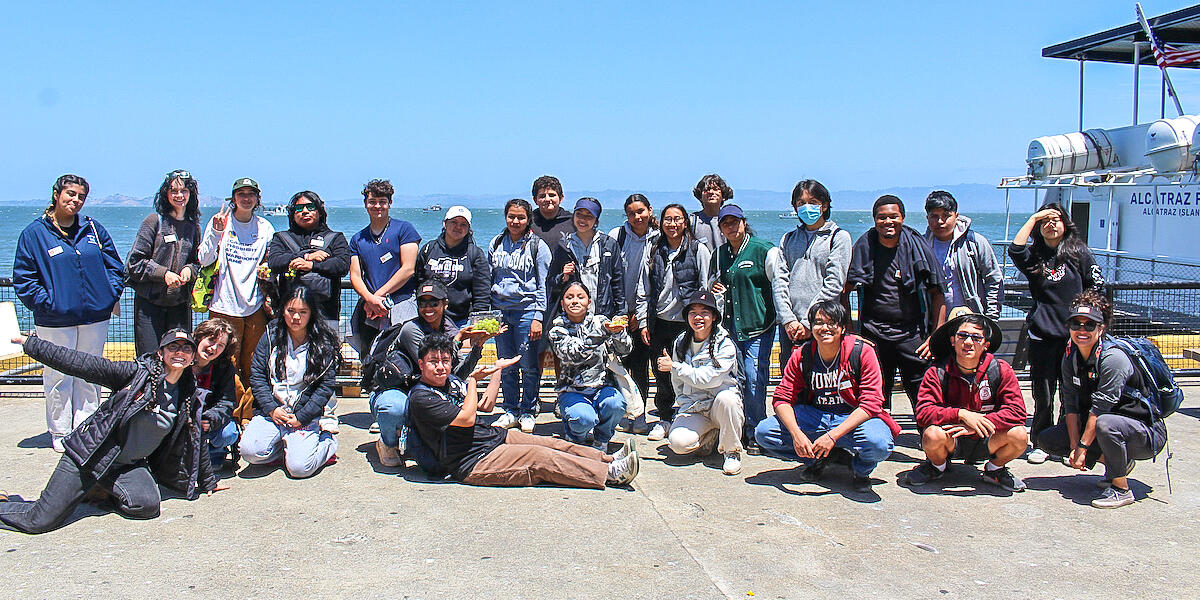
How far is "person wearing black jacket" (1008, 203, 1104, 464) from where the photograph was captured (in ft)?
Result: 18.7

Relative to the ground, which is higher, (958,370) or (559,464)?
(958,370)

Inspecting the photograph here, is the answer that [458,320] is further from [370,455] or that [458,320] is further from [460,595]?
[460,595]

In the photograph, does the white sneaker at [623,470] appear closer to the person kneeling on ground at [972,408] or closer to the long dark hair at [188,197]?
the person kneeling on ground at [972,408]

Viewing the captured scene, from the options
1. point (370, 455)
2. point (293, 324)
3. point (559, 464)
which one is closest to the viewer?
point (559, 464)

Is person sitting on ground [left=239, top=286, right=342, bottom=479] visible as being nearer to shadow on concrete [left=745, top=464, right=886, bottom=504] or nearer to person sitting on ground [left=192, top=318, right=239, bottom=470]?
person sitting on ground [left=192, top=318, right=239, bottom=470]

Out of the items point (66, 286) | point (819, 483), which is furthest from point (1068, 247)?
point (66, 286)

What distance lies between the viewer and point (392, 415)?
5312 mm

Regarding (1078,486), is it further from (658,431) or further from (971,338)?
(658,431)

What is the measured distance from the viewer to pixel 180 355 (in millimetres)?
4625

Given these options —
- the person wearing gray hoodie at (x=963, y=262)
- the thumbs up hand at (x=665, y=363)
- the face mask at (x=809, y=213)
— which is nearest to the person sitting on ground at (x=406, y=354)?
the thumbs up hand at (x=665, y=363)

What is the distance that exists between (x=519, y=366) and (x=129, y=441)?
8.95ft

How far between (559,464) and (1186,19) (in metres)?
12.9

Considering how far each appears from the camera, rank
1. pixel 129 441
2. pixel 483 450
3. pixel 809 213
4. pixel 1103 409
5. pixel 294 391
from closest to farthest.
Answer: pixel 129 441 → pixel 1103 409 → pixel 483 450 → pixel 294 391 → pixel 809 213

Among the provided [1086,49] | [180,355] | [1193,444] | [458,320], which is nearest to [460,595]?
[180,355]
